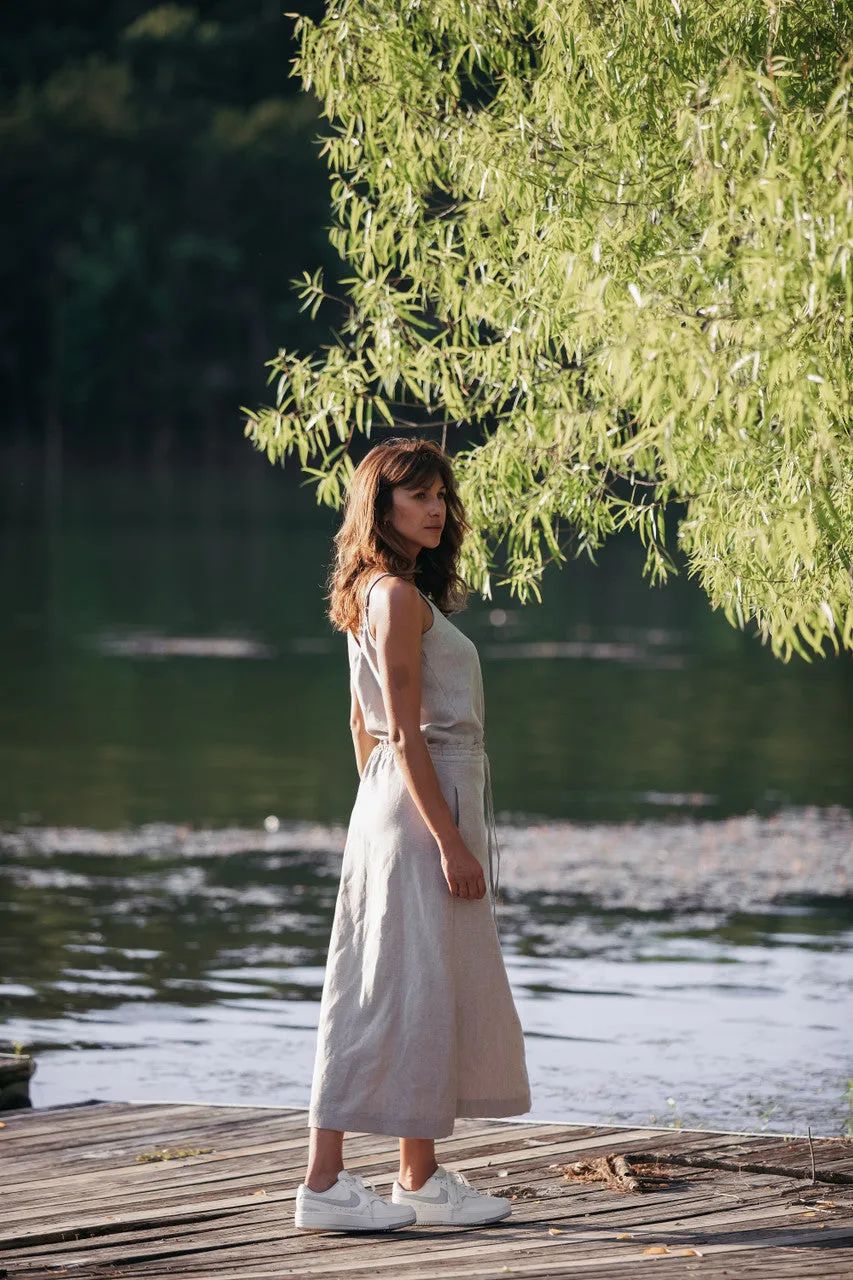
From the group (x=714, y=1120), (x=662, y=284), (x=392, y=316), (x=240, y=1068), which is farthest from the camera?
(x=240, y=1068)

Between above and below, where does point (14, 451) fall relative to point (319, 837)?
above

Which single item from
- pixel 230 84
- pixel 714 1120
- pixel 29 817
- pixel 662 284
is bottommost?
pixel 714 1120

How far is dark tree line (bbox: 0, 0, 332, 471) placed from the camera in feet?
255

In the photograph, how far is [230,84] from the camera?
88938 mm

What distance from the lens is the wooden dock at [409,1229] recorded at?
4898 millimetres

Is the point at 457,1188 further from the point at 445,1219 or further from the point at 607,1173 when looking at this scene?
the point at 607,1173

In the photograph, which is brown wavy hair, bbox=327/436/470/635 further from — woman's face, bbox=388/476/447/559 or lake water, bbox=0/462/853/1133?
lake water, bbox=0/462/853/1133

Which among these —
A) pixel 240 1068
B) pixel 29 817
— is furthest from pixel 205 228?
pixel 240 1068

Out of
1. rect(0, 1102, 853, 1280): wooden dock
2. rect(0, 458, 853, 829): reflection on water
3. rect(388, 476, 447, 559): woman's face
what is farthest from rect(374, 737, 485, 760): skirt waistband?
rect(0, 458, 853, 829): reflection on water

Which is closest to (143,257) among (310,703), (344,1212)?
(310,703)

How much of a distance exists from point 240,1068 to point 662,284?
4.50 meters

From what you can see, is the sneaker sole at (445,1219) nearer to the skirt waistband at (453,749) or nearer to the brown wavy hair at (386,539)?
the skirt waistband at (453,749)

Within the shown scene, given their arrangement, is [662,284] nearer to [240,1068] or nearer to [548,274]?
[548,274]

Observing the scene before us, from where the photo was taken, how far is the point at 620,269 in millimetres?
6199
